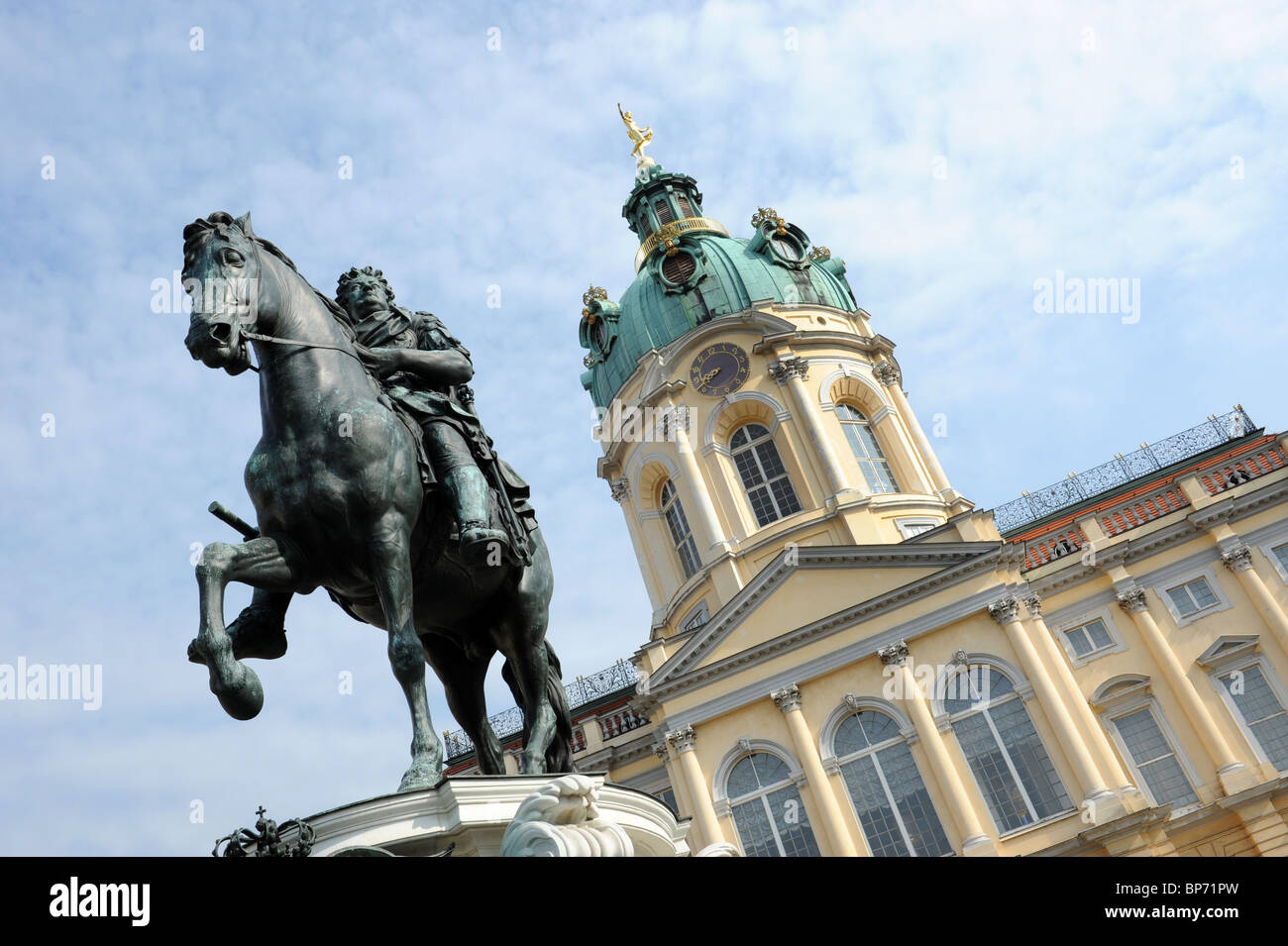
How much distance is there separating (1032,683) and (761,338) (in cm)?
1504

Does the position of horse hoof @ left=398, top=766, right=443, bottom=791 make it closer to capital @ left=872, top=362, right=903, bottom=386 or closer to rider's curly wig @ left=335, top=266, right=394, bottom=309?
rider's curly wig @ left=335, top=266, right=394, bottom=309

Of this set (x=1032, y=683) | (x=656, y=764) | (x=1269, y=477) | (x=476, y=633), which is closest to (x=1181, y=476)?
(x=1269, y=477)

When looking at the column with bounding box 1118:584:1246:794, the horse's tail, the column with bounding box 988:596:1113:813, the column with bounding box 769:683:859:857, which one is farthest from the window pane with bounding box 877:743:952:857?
the horse's tail

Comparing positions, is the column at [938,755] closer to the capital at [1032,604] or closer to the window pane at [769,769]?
the capital at [1032,604]

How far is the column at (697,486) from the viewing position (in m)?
37.8

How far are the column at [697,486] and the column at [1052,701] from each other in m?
9.43

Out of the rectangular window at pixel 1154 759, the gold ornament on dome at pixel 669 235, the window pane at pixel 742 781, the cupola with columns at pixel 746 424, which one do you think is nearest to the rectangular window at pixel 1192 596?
the rectangular window at pixel 1154 759

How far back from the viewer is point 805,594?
3300cm

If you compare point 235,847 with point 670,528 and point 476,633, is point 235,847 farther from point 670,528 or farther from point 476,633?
point 670,528

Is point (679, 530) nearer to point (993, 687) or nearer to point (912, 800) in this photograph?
point (993, 687)

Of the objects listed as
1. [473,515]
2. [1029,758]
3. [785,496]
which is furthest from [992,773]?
[473,515]

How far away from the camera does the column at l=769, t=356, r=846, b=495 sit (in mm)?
37500

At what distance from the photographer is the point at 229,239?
5730 mm
